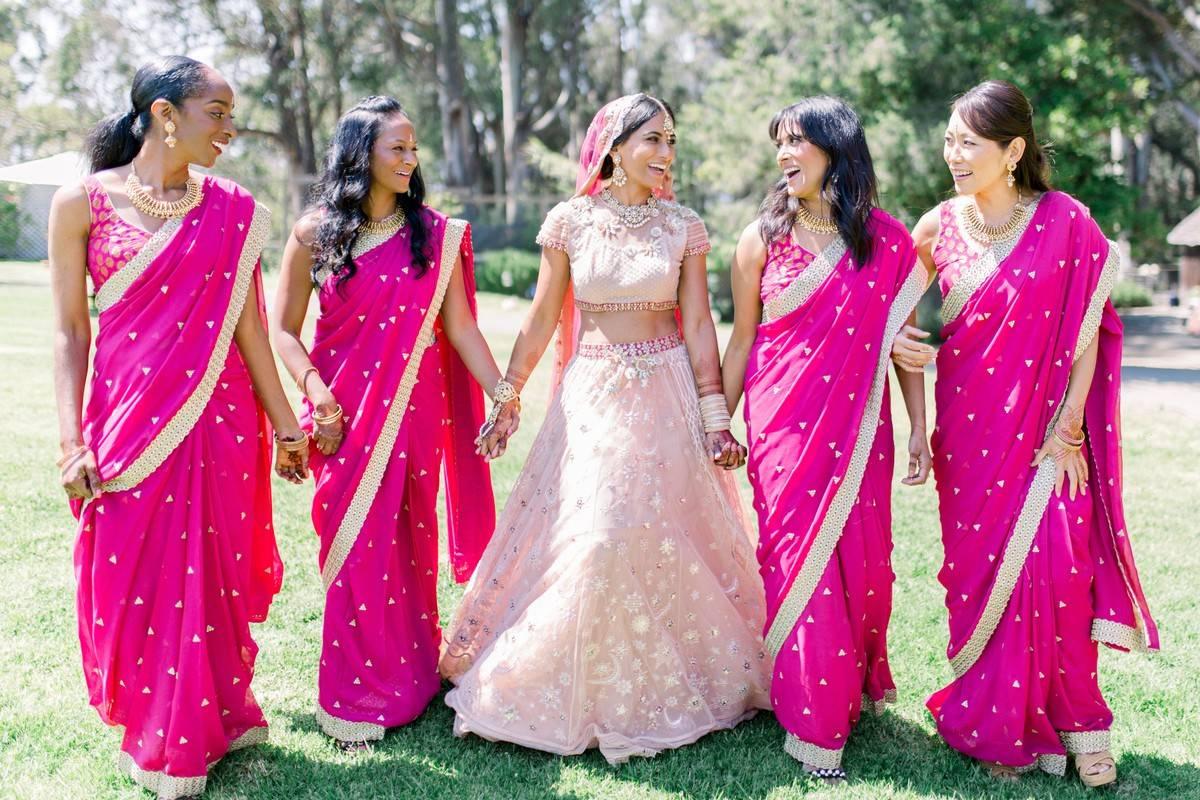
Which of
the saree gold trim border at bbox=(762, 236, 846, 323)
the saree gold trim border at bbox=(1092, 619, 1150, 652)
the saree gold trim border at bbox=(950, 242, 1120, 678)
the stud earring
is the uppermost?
the stud earring

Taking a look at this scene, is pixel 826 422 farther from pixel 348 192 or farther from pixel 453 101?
pixel 453 101

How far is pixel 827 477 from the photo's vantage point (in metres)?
3.51

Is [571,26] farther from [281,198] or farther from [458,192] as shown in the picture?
[281,198]

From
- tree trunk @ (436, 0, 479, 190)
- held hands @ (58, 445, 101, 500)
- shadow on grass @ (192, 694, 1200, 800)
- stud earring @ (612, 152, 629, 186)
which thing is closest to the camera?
held hands @ (58, 445, 101, 500)

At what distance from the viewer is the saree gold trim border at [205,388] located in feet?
10.3

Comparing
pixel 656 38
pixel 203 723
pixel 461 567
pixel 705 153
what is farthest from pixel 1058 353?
pixel 656 38

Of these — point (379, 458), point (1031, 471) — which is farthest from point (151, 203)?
point (1031, 471)

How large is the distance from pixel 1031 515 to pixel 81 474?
9.44 ft

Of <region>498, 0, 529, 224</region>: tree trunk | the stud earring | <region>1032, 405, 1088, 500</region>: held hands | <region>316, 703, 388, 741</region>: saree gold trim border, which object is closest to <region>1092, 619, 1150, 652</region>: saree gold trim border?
<region>1032, 405, 1088, 500</region>: held hands

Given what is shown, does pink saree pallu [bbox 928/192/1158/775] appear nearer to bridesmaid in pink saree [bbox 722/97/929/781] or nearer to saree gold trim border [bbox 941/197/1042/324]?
saree gold trim border [bbox 941/197/1042/324]

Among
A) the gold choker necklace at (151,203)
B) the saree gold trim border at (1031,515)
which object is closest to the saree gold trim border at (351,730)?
the gold choker necklace at (151,203)

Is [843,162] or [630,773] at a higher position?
[843,162]

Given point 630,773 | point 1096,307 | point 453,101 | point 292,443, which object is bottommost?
point 630,773

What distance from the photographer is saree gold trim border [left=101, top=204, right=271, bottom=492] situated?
315cm
